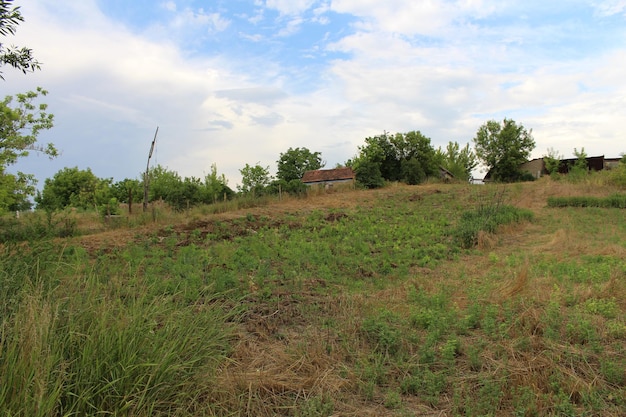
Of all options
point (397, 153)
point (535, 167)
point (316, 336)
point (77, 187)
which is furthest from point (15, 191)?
point (535, 167)

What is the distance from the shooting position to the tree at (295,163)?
165 feet

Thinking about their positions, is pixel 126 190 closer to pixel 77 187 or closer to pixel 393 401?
pixel 77 187

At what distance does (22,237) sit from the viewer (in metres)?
7.96

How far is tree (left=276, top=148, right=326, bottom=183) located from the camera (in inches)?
1984

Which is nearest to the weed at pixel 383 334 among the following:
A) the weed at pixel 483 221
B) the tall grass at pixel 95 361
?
the tall grass at pixel 95 361

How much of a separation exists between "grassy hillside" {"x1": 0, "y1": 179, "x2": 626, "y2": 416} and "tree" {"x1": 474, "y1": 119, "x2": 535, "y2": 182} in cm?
3584

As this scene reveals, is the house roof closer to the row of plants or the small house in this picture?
the small house

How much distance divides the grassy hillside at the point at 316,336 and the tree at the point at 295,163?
4273cm

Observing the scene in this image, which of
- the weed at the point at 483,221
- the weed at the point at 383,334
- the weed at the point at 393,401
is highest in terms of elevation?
the weed at the point at 483,221

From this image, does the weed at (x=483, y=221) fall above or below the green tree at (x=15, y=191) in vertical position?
below

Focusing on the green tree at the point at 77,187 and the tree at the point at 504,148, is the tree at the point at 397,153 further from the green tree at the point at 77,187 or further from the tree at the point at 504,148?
the green tree at the point at 77,187

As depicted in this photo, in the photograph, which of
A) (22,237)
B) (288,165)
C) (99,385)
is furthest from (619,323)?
(288,165)

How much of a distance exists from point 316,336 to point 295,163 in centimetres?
4834

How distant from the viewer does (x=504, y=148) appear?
4169 centimetres
